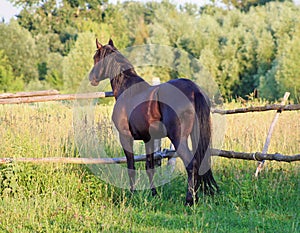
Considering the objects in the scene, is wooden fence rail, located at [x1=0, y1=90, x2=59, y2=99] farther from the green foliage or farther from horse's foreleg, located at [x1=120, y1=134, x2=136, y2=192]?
the green foliage

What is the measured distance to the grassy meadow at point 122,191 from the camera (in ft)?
15.3

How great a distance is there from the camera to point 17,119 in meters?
7.34

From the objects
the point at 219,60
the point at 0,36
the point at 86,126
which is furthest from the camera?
the point at 0,36

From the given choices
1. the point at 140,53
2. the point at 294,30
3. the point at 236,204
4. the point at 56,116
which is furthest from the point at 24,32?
the point at 236,204

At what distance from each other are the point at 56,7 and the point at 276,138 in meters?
47.2

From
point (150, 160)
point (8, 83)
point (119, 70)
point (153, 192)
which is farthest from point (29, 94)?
point (8, 83)

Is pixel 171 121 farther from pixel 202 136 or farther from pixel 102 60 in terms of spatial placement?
pixel 102 60

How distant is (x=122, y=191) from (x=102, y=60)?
72.9 inches

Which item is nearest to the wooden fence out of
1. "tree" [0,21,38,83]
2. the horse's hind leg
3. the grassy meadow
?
the grassy meadow

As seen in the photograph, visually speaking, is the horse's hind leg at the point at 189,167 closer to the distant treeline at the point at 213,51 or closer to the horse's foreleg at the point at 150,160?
the horse's foreleg at the point at 150,160

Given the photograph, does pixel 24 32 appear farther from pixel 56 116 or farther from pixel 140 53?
pixel 56 116

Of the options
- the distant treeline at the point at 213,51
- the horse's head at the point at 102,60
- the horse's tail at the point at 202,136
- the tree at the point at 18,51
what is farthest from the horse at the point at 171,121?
the tree at the point at 18,51

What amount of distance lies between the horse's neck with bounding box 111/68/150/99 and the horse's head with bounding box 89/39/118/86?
0.80 ft

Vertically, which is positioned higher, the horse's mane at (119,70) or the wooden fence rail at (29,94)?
the horse's mane at (119,70)
